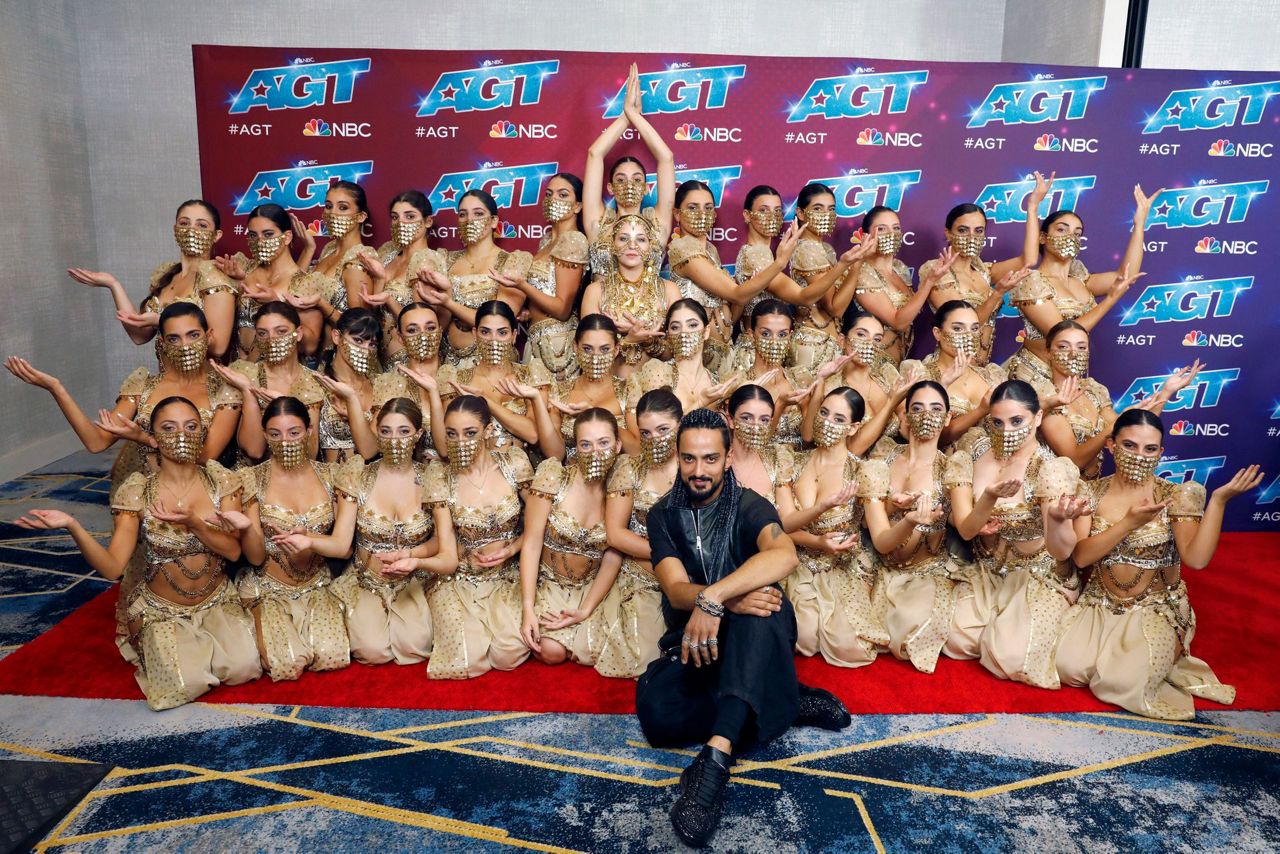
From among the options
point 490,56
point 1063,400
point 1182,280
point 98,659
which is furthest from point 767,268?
point 98,659

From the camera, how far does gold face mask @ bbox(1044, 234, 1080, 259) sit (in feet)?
16.4

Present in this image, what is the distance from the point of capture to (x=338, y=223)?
197 inches

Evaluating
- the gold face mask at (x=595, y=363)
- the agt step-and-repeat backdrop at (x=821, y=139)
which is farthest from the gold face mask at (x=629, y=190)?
the gold face mask at (x=595, y=363)

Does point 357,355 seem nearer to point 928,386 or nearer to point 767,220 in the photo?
point 767,220

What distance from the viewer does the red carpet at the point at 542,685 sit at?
362 cm

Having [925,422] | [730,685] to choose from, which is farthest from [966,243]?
[730,685]

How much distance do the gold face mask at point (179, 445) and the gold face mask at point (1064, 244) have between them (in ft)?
13.8

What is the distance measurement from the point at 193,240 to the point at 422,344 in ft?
4.43

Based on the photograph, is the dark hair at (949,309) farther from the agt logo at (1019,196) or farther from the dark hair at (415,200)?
the dark hair at (415,200)

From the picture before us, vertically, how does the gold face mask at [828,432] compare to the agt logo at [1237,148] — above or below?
below

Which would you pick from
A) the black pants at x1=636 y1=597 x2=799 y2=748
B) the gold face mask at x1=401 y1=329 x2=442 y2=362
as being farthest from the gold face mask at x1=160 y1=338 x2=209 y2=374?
the black pants at x1=636 y1=597 x2=799 y2=748

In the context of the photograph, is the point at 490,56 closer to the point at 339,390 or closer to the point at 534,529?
the point at 339,390

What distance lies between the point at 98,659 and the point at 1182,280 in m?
5.84

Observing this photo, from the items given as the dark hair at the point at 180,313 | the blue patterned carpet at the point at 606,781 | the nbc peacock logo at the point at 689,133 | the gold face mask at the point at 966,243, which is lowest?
the blue patterned carpet at the point at 606,781
